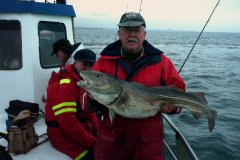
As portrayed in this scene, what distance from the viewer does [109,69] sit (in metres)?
3.62

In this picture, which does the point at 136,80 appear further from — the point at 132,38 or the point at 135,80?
the point at 132,38

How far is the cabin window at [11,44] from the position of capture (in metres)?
5.70

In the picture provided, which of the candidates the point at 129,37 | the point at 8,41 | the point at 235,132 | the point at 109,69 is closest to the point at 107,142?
the point at 109,69

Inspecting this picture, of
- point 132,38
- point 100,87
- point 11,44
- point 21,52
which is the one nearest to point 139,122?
point 100,87

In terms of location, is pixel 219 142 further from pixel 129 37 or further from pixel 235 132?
pixel 129 37

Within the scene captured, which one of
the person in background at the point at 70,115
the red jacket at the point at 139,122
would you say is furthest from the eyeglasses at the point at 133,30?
the person in background at the point at 70,115

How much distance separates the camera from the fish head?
10.6 feet

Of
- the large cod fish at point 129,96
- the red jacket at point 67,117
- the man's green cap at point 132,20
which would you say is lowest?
the red jacket at point 67,117

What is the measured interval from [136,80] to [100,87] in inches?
18.6

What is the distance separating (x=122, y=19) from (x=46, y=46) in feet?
9.72

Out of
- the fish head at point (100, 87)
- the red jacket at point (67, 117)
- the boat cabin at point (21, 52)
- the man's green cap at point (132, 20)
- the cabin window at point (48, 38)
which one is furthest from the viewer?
the cabin window at point (48, 38)

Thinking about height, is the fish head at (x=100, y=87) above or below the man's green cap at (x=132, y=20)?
below

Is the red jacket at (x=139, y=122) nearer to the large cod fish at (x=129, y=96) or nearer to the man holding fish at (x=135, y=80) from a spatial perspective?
the man holding fish at (x=135, y=80)

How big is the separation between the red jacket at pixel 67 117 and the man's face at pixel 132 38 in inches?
42.9
